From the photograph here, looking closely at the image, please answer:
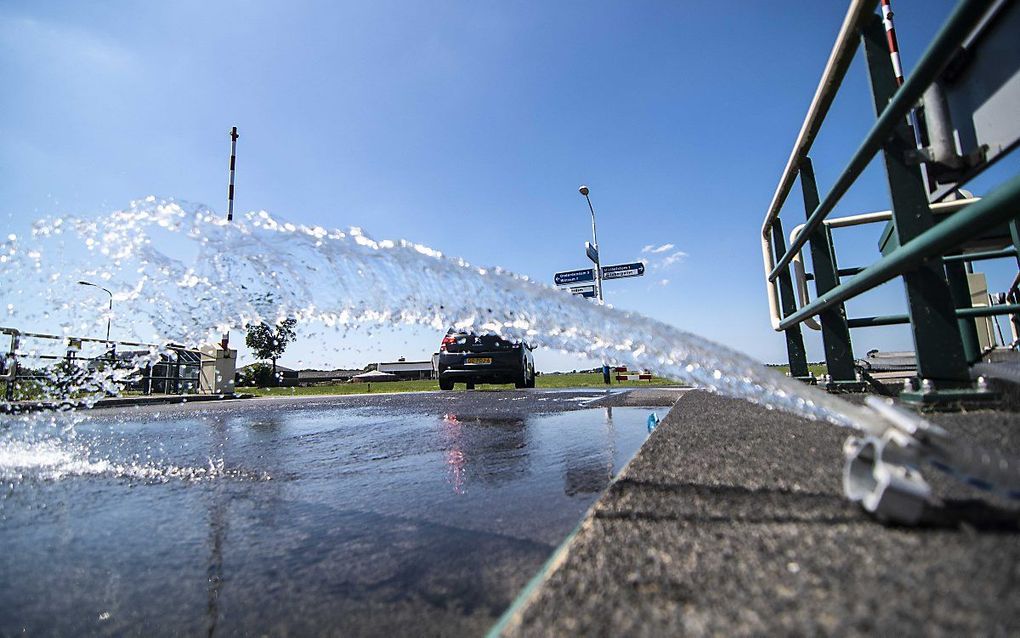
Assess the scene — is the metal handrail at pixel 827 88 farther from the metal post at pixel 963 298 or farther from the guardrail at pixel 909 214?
the metal post at pixel 963 298

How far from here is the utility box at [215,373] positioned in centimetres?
1385

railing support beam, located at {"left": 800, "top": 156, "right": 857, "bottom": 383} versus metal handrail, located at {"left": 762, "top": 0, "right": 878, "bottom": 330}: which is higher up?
metal handrail, located at {"left": 762, "top": 0, "right": 878, "bottom": 330}

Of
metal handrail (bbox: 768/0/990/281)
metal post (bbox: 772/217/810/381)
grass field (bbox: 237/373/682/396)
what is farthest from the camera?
grass field (bbox: 237/373/682/396)

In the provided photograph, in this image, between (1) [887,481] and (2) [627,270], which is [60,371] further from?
(2) [627,270]

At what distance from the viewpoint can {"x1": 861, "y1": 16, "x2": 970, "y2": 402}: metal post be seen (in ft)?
6.58

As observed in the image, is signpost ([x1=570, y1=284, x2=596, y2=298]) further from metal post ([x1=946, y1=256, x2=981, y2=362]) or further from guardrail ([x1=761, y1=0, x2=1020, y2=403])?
guardrail ([x1=761, y1=0, x2=1020, y2=403])

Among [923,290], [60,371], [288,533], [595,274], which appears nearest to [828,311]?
[923,290]

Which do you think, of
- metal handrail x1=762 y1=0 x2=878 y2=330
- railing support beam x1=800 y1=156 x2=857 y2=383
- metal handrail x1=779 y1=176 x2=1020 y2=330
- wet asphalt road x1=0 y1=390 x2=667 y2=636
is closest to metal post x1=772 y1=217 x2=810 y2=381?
metal handrail x1=762 y1=0 x2=878 y2=330

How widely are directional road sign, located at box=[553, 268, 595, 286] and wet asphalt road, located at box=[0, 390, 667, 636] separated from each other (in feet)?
65.6

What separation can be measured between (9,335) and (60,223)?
824 centimetres

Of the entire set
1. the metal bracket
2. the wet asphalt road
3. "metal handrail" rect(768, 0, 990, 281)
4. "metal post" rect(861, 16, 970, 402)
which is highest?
"metal handrail" rect(768, 0, 990, 281)

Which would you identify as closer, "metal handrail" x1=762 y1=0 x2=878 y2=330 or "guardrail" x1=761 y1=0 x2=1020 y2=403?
"guardrail" x1=761 y1=0 x2=1020 y2=403

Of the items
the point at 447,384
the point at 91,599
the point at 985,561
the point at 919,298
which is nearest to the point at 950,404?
the point at 919,298

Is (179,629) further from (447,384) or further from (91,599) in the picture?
(447,384)
